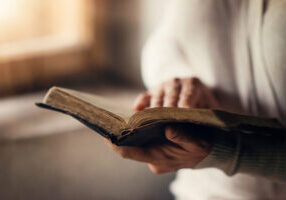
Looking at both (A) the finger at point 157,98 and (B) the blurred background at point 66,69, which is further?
(B) the blurred background at point 66,69

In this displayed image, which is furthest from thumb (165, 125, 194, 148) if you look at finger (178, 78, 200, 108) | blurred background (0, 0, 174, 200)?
blurred background (0, 0, 174, 200)

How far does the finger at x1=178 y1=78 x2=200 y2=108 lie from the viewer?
64 cm

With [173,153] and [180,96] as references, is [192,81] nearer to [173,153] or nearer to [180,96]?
[180,96]

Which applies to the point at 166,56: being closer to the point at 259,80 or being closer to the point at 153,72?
the point at 153,72

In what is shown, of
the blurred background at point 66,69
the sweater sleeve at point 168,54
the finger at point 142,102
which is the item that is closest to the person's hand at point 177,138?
the finger at point 142,102

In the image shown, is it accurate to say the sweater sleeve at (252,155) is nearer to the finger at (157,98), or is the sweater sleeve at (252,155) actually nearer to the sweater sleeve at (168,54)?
the finger at (157,98)

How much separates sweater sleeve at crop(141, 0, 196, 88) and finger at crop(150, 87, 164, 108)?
0.40 feet

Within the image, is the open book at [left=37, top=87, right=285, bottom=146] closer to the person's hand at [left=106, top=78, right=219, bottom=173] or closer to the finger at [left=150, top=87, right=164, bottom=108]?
the person's hand at [left=106, top=78, right=219, bottom=173]

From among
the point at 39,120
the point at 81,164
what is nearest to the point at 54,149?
the point at 81,164

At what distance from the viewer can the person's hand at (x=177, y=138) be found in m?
0.53

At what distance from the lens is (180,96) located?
66cm

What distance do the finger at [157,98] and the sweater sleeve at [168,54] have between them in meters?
0.12

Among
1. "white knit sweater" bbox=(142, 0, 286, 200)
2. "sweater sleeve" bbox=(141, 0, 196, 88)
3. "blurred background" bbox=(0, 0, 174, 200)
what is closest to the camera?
"white knit sweater" bbox=(142, 0, 286, 200)

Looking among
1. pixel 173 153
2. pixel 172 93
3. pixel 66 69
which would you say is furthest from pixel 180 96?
pixel 66 69
